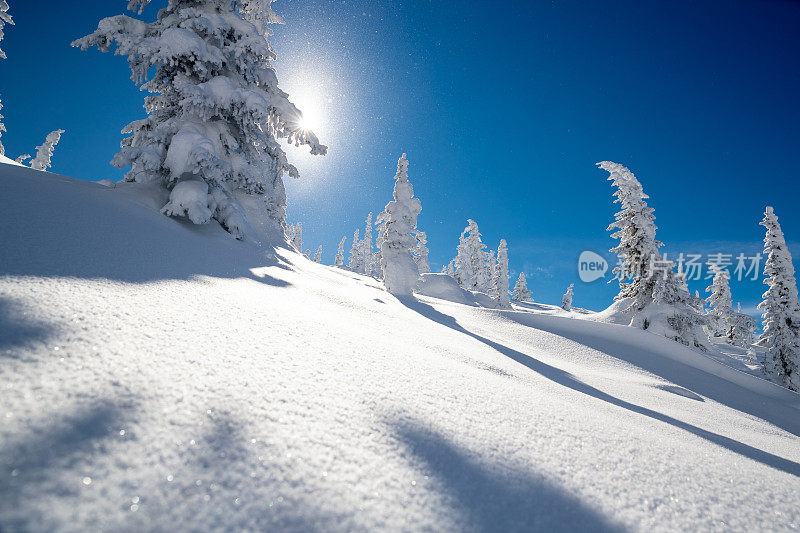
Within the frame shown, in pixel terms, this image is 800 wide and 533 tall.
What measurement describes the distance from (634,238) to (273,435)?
19307 mm

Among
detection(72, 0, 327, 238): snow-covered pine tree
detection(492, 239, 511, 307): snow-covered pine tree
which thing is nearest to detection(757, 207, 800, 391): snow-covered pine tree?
detection(492, 239, 511, 307): snow-covered pine tree

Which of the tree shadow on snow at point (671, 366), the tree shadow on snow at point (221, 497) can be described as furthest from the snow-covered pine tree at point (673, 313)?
the tree shadow on snow at point (221, 497)

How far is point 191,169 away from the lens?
6406 mm

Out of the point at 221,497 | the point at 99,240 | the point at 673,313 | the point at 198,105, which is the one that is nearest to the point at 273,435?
the point at 221,497

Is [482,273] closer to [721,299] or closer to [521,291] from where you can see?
[521,291]

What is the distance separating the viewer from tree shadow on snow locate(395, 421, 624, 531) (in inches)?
42.9

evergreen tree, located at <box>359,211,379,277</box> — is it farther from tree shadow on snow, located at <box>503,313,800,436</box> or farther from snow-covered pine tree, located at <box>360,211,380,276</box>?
tree shadow on snow, located at <box>503,313,800,436</box>

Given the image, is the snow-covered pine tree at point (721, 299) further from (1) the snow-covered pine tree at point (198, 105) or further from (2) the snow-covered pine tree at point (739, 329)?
(1) the snow-covered pine tree at point (198, 105)

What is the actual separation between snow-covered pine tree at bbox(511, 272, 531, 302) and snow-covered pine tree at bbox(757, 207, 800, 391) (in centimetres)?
3408

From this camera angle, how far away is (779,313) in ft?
58.9

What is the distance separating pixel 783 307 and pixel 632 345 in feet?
57.0

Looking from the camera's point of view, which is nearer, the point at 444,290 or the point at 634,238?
the point at 634,238

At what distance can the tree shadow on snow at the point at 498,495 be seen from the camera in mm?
1090

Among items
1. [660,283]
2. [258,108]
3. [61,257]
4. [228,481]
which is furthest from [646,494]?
[660,283]
